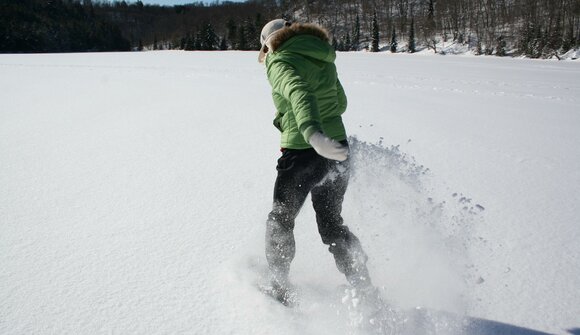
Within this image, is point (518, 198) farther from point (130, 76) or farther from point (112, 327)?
point (130, 76)

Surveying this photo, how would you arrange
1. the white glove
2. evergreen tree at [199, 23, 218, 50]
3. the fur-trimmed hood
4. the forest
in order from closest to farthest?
1. the white glove
2. the fur-trimmed hood
3. the forest
4. evergreen tree at [199, 23, 218, 50]

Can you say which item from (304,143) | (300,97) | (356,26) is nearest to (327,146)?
(300,97)

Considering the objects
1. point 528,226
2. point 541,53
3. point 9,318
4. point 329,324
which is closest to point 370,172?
point 329,324

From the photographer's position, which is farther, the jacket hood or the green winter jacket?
the jacket hood

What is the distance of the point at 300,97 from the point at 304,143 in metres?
0.30

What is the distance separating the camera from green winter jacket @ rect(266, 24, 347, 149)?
149 centimetres

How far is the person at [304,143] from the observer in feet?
5.21

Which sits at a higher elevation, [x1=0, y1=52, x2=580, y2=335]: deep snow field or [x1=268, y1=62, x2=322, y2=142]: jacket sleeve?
[x1=268, y1=62, x2=322, y2=142]: jacket sleeve

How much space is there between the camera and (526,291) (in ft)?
6.82

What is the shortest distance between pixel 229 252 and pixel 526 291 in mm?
1651

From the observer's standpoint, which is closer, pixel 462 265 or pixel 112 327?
pixel 112 327

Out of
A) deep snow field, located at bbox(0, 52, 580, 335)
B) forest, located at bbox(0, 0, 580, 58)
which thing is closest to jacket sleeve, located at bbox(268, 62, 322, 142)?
deep snow field, located at bbox(0, 52, 580, 335)

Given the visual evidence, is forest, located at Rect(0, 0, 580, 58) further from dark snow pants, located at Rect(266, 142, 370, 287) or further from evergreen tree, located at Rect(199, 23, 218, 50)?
dark snow pants, located at Rect(266, 142, 370, 287)

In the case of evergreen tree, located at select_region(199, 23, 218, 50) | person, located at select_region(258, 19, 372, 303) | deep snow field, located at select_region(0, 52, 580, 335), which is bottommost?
deep snow field, located at select_region(0, 52, 580, 335)
